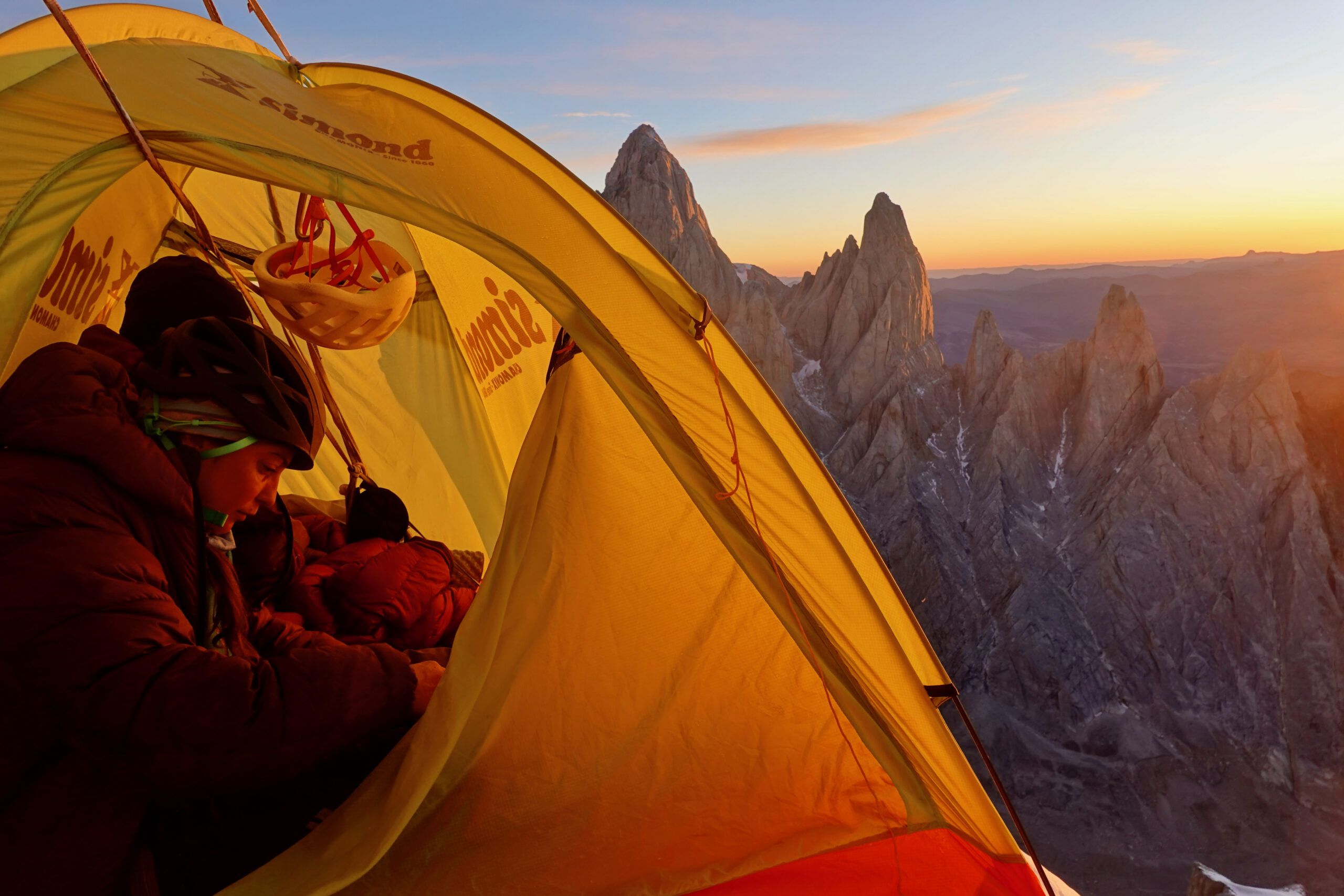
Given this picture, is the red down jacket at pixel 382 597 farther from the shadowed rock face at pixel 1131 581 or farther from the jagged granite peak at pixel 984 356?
the jagged granite peak at pixel 984 356

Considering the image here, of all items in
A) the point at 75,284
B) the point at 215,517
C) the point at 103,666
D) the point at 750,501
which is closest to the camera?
the point at 103,666

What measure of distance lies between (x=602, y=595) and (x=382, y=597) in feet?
2.72

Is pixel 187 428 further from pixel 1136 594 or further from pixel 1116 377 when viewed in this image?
pixel 1116 377

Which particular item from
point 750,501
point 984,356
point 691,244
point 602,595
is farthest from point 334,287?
point 691,244

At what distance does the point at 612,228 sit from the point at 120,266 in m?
2.22

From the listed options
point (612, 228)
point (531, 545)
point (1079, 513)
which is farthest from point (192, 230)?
point (1079, 513)

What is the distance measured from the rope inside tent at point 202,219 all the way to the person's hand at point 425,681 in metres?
1.01

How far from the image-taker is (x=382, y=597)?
303cm

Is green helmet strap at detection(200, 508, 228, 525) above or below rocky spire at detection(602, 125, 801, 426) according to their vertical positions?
below

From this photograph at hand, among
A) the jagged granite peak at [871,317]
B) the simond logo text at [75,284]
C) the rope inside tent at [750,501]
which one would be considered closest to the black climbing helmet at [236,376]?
the rope inside tent at [750,501]

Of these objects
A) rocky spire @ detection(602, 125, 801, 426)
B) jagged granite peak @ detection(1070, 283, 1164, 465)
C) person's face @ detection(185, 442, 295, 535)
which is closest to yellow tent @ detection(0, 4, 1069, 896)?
person's face @ detection(185, 442, 295, 535)

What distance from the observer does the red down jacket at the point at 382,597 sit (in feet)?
9.94

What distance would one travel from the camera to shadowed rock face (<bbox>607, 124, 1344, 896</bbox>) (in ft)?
88.3

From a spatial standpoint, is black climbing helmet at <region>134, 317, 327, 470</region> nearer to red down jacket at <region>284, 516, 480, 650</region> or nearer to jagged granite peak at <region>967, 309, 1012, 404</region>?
red down jacket at <region>284, 516, 480, 650</region>
